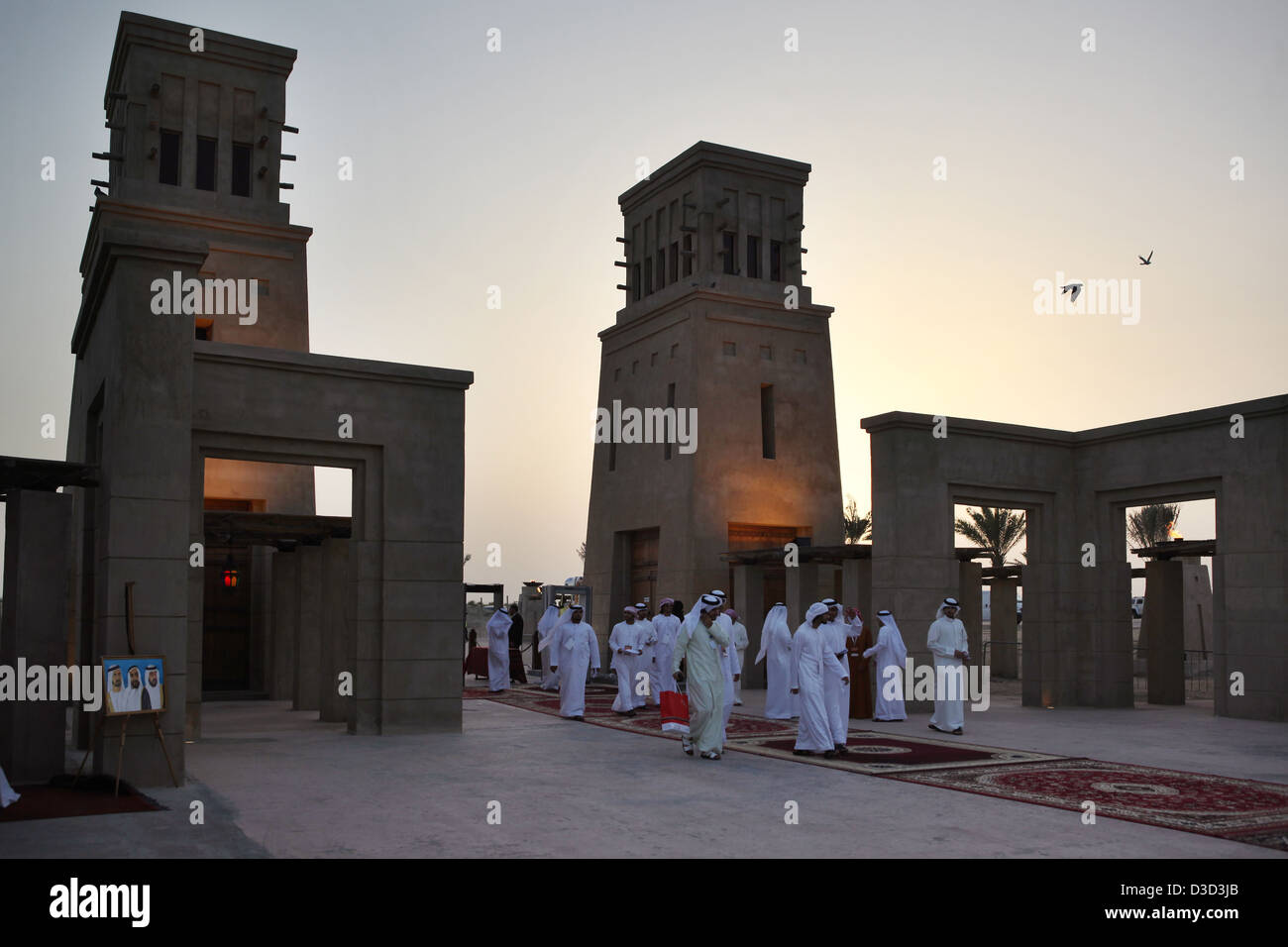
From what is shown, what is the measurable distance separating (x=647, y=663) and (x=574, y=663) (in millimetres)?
2042

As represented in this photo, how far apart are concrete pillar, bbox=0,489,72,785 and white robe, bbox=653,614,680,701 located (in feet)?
30.8

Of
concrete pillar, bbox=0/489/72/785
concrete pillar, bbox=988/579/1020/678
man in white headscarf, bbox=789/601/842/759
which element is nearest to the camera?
concrete pillar, bbox=0/489/72/785

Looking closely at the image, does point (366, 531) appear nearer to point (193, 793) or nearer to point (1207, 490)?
point (193, 793)

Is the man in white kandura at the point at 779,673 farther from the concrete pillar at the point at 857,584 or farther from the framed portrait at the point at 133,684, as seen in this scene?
the framed portrait at the point at 133,684

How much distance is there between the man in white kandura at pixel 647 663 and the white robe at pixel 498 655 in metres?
4.07

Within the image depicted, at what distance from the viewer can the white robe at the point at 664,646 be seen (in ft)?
59.5

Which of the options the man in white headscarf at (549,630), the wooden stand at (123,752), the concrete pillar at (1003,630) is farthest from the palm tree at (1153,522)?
the wooden stand at (123,752)

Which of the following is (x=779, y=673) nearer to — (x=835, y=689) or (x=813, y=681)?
(x=835, y=689)

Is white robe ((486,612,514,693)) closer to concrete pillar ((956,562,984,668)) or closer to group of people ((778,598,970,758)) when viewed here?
group of people ((778,598,970,758))

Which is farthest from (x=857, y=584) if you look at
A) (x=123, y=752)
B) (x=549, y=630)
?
(x=123, y=752)

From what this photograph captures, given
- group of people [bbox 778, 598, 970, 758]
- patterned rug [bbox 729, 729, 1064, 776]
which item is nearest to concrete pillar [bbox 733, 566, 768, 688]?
group of people [bbox 778, 598, 970, 758]

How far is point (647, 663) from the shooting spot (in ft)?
59.8

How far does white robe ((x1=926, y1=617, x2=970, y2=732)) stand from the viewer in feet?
47.2
